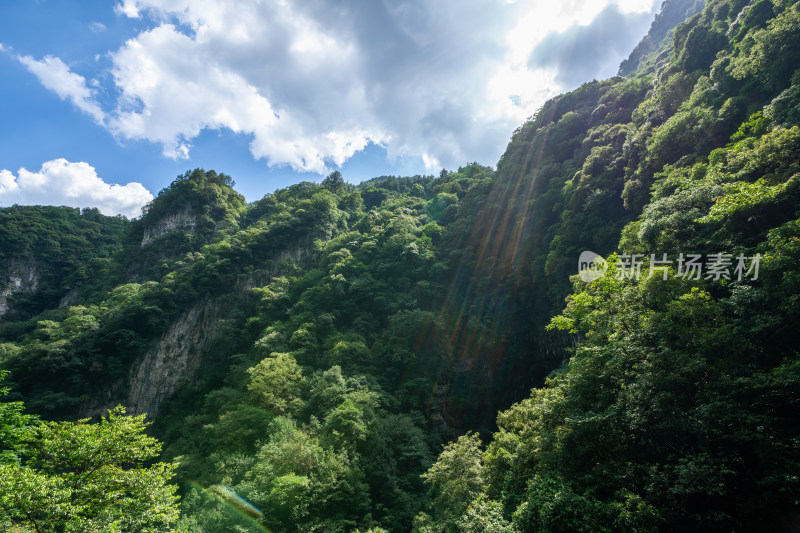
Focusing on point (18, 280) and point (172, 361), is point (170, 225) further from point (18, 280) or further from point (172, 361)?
point (172, 361)

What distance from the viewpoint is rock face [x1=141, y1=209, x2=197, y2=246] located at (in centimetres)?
4950

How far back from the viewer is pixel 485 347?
26.3 meters

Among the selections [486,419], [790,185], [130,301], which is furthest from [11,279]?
[790,185]

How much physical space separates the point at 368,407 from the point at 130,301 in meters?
30.0

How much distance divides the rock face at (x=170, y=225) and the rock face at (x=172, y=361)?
21438 mm

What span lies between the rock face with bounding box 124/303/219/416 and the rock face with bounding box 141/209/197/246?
70.3ft

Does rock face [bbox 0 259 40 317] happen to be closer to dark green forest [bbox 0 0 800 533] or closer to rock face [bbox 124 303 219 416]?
dark green forest [bbox 0 0 800 533]

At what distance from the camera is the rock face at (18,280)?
41.6 meters

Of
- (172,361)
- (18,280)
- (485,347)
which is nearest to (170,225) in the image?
(18,280)

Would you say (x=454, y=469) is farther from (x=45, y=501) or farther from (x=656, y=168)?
(x=656, y=168)

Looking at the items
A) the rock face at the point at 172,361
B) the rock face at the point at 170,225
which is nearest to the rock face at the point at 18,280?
the rock face at the point at 170,225

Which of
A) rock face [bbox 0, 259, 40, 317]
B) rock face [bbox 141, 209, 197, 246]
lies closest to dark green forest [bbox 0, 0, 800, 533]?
rock face [bbox 0, 259, 40, 317]

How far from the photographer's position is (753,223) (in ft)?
29.9

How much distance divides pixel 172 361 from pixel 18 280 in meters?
31.5
